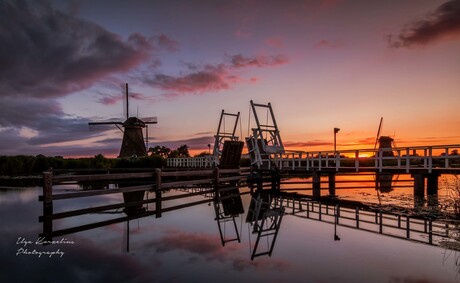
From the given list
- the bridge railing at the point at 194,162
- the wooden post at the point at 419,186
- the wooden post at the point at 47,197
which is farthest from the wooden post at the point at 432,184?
the bridge railing at the point at 194,162

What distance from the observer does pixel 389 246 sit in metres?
8.09

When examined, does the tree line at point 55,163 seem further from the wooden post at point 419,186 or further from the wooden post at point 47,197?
the wooden post at point 419,186

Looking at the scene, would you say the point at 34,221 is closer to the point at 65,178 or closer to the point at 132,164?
the point at 65,178

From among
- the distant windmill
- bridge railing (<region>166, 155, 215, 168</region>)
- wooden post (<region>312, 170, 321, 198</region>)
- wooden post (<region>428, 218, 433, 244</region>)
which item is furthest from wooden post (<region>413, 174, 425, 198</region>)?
the distant windmill

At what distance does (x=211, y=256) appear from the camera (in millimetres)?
7496

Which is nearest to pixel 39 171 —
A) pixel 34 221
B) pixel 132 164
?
pixel 132 164

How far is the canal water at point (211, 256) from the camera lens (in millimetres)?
6160

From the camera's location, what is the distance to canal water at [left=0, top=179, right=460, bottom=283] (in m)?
6.16

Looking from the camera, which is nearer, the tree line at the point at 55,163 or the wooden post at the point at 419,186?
the wooden post at the point at 419,186

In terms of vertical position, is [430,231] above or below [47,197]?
below

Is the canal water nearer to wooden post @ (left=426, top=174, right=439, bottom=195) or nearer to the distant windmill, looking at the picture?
wooden post @ (left=426, top=174, right=439, bottom=195)

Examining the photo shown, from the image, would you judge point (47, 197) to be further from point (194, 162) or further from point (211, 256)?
point (194, 162)

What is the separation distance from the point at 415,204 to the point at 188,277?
12.0 metres

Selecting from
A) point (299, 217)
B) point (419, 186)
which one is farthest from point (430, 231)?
point (419, 186)
